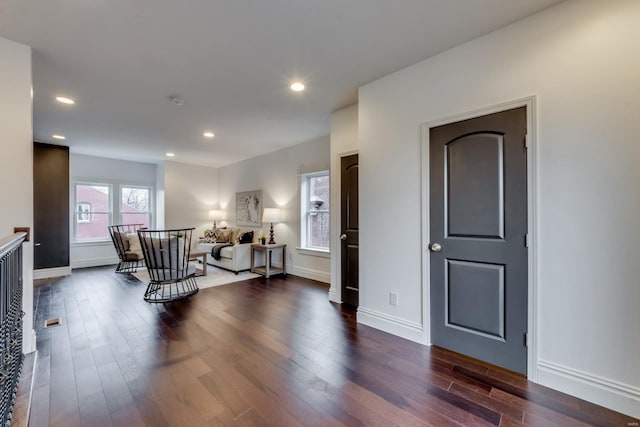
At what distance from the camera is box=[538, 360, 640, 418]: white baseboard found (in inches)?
62.7

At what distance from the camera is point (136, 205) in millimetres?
6930

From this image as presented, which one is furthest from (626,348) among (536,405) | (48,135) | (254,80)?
(48,135)

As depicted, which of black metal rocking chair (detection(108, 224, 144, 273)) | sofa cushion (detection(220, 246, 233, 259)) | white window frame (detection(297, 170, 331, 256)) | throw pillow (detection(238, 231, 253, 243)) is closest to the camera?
black metal rocking chair (detection(108, 224, 144, 273))

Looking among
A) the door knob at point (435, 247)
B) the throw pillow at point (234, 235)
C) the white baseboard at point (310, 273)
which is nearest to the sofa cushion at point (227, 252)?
the throw pillow at point (234, 235)

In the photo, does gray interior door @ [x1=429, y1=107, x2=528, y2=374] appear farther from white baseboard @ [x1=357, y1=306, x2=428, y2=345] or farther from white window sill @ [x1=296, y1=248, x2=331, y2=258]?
white window sill @ [x1=296, y1=248, x2=331, y2=258]

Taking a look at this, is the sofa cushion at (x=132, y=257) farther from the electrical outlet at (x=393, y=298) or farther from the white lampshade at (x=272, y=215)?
the electrical outlet at (x=393, y=298)

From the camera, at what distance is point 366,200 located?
288 cm

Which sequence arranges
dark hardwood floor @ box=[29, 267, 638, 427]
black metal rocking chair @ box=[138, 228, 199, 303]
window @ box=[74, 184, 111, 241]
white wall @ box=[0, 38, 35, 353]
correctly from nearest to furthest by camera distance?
dark hardwood floor @ box=[29, 267, 638, 427] < white wall @ box=[0, 38, 35, 353] < black metal rocking chair @ box=[138, 228, 199, 303] < window @ box=[74, 184, 111, 241]

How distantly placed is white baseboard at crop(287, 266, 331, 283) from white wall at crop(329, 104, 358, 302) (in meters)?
0.98

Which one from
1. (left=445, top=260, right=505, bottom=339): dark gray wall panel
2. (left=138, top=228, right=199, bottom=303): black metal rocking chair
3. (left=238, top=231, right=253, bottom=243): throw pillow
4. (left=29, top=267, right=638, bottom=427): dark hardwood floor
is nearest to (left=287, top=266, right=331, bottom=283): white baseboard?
(left=238, top=231, right=253, bottom=243): throw pillow

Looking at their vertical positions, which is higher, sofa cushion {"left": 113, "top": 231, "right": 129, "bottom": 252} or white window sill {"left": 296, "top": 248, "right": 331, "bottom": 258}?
sofa cushion {"left": 113, "top": 231, "right": 129, "bottom": 252}

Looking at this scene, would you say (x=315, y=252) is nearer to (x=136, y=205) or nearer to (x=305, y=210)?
(x=305, y=210)

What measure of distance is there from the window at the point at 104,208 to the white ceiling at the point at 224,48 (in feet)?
9.23

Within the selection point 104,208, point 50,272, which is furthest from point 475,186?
point 104,208
